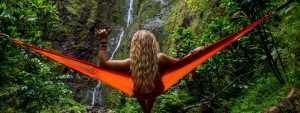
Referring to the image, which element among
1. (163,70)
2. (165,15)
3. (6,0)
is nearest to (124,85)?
(163,70)

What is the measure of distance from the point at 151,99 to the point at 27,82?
1.96 m

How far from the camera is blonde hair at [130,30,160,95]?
2.68 metres

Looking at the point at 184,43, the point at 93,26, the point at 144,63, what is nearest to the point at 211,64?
the point at 184,43

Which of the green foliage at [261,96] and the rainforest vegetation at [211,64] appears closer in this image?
the green foliage at [261,96]

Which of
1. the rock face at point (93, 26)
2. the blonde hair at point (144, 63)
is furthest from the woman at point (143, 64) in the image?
the rock face at point (93, 26)

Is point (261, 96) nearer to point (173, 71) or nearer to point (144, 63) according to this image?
point (173, 71)

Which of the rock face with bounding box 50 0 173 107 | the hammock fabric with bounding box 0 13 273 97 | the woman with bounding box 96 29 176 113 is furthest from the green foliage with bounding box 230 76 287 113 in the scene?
the rock face with bounding box 50 0 173 107

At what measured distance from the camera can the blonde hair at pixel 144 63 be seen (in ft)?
8.80

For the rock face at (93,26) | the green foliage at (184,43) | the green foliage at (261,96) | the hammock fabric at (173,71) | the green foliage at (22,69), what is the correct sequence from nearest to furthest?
the hammock fabric at (173,71)
the green foliage at (261,96)
the green foliage at (22,69)
the green foliage at (184,43)
the rock face at (93,26)

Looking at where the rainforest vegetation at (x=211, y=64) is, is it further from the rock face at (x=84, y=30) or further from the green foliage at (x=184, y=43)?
the rock face at (x=84, y=30)

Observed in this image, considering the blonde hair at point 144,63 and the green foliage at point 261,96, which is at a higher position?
the blonde hair at point 144,63

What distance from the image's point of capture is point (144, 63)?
268cm

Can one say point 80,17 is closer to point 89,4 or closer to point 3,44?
point 89,4

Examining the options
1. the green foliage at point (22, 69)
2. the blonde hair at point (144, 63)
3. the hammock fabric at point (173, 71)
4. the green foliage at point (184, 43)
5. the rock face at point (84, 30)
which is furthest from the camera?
the rock face at point (84, 30)
